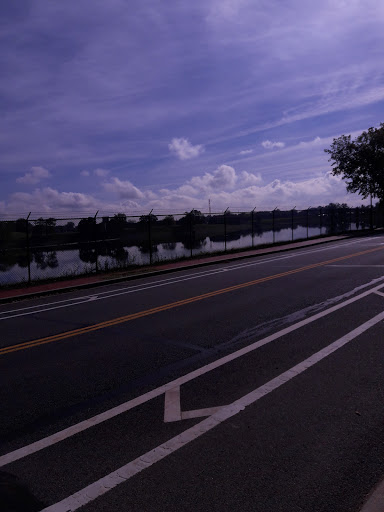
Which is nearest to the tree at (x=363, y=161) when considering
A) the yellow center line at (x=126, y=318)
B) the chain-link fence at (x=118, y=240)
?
the chain-link fence at (x=118, y=240)

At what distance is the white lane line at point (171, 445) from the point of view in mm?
3277

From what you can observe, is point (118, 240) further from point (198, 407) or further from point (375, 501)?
point (375, 501)

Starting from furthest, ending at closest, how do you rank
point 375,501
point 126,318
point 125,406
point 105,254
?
point 105,254 < point 126,318 < point 125,406 < point 375,501

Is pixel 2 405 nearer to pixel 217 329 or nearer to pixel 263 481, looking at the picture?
pixel 263 481

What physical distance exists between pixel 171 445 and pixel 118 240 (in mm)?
15633

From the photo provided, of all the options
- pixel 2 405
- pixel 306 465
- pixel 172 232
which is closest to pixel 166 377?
pixel 2 405

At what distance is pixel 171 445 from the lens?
158 inches

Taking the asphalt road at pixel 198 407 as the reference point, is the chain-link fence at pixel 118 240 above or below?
above

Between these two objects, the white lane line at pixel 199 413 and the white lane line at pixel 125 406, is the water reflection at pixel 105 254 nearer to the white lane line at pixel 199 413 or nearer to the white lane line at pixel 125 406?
the white lane line at pixel 125 406

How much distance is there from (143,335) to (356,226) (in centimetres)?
4082

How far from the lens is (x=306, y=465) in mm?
3623

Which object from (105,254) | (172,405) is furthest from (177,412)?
(105,254)

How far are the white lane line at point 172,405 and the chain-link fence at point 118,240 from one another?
37.7ft

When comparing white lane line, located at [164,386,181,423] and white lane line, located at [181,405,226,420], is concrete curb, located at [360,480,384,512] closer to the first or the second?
white lane line, located at [181,405,226,420]
